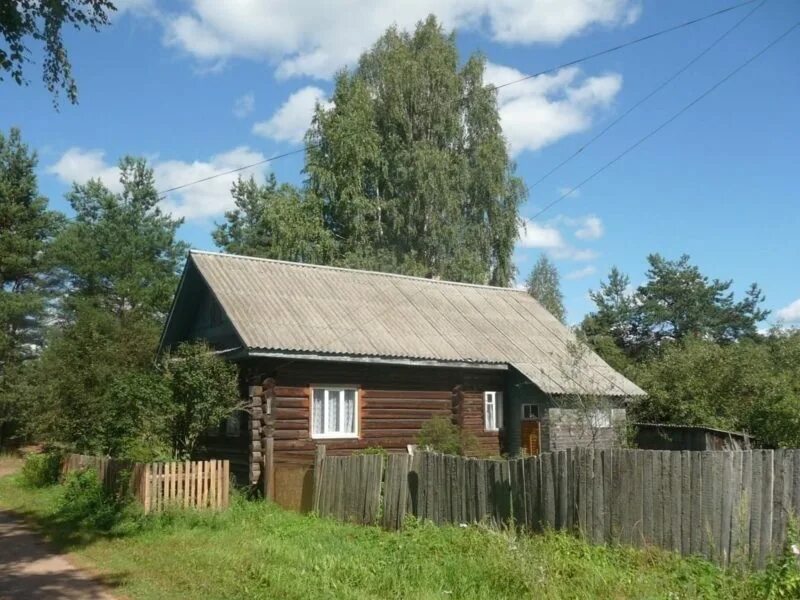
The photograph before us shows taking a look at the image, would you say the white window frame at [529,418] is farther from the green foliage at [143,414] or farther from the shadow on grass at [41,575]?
A: the shadow on grass at [41,575]

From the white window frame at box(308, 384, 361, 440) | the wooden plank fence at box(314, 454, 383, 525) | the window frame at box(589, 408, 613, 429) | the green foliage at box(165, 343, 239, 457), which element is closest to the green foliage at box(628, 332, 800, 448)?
the window frame at box(589, 408, 613, 429)

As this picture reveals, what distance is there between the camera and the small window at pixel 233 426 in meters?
19.2

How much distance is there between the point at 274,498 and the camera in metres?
16.6

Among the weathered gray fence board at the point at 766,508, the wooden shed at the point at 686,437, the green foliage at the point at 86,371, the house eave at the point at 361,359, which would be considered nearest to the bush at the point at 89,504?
the green foliage at the point at 86,371

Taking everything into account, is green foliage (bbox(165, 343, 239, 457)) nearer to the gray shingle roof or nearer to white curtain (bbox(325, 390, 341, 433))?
the gray shingle roof

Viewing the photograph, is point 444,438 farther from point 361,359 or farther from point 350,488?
point 350,488

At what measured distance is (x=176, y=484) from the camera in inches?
559

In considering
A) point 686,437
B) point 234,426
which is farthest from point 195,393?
point 686,437

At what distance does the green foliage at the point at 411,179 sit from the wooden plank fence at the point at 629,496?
23.8m

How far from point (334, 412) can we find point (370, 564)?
976cm

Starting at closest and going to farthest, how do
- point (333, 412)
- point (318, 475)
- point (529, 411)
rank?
point (318, 475) → point (333, 412) → point (529, 411)

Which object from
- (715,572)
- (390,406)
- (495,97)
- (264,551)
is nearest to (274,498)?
(390,406)

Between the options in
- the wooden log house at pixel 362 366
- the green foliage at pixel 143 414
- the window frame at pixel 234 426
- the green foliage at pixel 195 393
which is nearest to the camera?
the green foliage at pixel 143 414

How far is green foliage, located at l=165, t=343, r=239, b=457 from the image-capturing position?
1630cm
